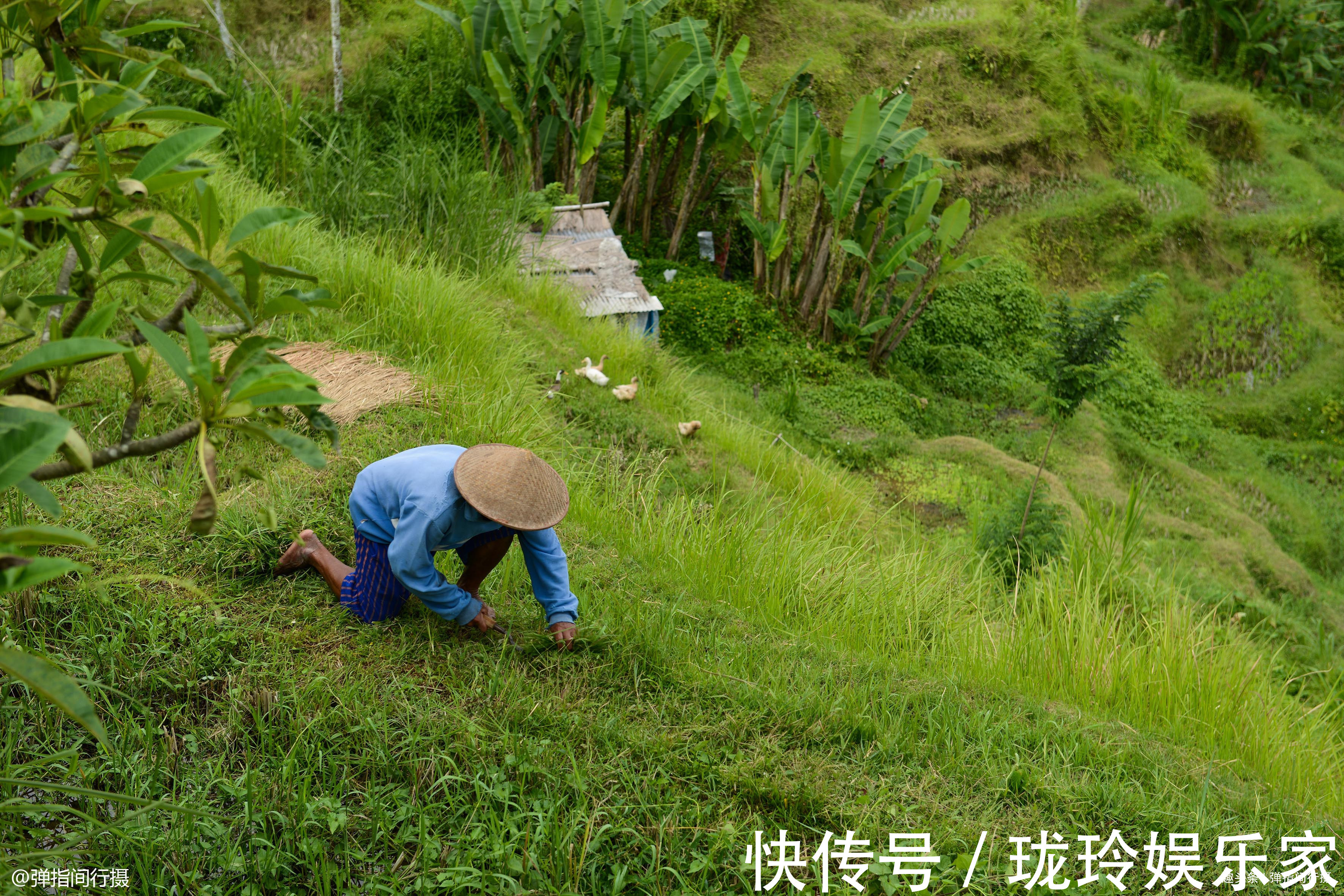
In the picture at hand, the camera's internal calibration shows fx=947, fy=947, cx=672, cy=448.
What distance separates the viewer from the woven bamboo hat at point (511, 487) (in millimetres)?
2594

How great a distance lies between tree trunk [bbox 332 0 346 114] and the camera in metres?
7.39

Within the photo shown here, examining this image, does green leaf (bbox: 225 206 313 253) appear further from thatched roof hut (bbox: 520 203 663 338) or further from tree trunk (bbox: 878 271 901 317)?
tree trunk (bbox: 878 271 901 317)

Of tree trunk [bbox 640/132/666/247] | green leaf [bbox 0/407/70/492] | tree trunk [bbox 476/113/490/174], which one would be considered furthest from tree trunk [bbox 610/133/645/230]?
green leaf [bbox 0/407/70/492]

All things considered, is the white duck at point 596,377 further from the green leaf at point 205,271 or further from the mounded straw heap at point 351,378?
the green leaf at point 205,271

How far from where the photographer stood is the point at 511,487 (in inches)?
103

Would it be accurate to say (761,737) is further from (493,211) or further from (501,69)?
(501,69)

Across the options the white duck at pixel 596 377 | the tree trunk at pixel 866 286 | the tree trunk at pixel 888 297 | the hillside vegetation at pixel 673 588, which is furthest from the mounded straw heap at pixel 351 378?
the tree trunk at pixel 888 297

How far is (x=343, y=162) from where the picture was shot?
7227 millimetres

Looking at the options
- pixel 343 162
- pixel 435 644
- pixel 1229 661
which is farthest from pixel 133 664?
pixel 343 162

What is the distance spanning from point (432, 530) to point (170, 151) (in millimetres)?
1275

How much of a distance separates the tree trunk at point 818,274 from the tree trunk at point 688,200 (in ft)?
4.13

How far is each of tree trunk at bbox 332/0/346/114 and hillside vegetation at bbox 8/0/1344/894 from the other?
171 mm

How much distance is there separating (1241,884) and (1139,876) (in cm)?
33

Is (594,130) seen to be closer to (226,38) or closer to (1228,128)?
(226,38)
